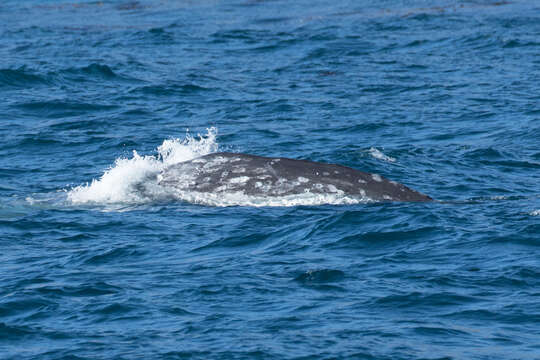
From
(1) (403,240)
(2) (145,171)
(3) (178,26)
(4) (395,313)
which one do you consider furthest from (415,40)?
(4) (395,313)

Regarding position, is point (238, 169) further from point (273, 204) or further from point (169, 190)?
point (169, 190)

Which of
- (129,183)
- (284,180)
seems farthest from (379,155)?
(129,183)

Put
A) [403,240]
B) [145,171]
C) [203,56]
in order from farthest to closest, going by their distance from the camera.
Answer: [203,56]
[145,171]
[403,240]

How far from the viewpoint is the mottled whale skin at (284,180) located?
13.8 meters

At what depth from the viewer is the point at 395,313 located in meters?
9.52

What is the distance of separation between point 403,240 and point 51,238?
4.49 metres

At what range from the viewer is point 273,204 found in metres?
13.9

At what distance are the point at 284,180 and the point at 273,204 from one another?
1.24 feet

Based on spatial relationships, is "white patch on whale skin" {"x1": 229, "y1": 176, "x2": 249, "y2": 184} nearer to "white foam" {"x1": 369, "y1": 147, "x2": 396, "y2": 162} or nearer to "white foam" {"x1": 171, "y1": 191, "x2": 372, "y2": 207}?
"white foam" {"x1": 171, "y1": 191, "x2": 372, "y2": 207}

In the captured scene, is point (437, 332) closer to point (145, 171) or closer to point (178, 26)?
point (145, 171)

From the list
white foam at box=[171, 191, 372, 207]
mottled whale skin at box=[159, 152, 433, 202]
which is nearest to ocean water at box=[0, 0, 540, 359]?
white foam at box=[171, 191, 372, 207]

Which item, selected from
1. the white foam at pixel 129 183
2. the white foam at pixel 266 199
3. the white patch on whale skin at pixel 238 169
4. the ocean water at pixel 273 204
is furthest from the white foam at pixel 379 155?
the white patch on whale skin at pixel 238 169

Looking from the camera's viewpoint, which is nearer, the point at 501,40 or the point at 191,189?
the point at 191,189

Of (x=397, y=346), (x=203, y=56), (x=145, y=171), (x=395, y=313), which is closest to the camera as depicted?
(x=397, y=346)
